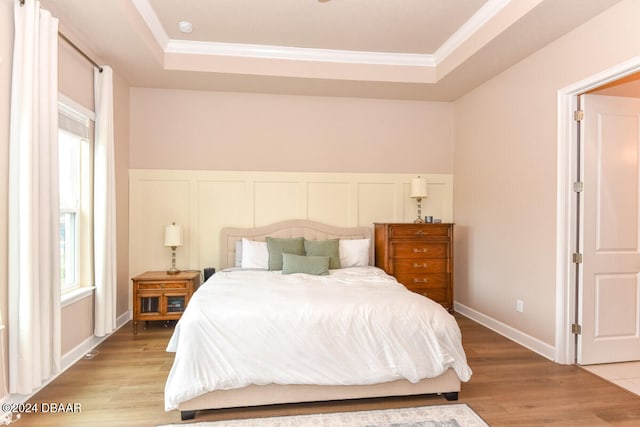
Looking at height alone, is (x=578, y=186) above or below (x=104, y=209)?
above

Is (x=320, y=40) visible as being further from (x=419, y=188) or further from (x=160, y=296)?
(x=160, y=296)

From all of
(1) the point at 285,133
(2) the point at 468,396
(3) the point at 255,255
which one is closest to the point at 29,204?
(3) the point at 255,255

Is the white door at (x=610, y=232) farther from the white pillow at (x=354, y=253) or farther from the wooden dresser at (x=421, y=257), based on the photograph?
the white pillow at (x=354, y=253)

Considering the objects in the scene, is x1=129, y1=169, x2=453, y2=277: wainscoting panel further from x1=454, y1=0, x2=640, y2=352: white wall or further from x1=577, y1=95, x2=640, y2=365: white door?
x1=577, y1=95, x2=640, y2=365: white door

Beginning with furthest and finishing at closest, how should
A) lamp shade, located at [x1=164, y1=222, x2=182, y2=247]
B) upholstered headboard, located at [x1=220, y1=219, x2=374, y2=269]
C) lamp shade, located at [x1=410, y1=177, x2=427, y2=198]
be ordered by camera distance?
lamp shade, located at [x1=410, y1=177, x2=427, y2=198], upholstered headboard, located at [x1=220, y1=219, x2=374, y2=269], lamp shade, located at [x1=164, y1=222, x2=182, y2=247]

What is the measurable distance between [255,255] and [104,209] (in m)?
1.55

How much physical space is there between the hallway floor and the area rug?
1.36m

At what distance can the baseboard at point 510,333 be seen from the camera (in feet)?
11.4

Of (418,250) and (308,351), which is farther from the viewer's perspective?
(418,250)

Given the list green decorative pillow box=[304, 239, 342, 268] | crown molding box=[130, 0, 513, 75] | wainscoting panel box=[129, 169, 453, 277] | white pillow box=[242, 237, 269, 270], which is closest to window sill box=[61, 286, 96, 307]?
wainscoting panel box=[129, 169, 453, 277]

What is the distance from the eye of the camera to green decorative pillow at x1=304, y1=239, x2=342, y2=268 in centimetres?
432

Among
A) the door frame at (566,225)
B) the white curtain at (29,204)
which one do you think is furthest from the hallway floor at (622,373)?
the white curtain at (29,204)

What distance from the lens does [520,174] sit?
387cm

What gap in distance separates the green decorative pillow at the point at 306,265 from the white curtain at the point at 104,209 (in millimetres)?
1654
